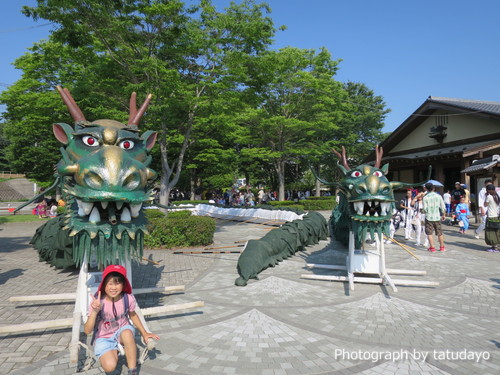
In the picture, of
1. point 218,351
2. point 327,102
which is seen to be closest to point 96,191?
point 218,351

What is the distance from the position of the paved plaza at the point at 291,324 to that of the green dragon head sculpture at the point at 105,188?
132 centimetres

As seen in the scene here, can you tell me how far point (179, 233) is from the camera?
36.0 ft

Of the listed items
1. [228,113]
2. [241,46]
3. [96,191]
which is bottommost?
[96,191]

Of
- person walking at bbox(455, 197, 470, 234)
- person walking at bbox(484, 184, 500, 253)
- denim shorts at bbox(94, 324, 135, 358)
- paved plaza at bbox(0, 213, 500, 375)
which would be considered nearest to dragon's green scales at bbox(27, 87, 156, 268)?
denim shorts at bbox(94, 324, 135, 358)

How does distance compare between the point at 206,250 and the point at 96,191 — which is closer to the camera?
the point at 96,191

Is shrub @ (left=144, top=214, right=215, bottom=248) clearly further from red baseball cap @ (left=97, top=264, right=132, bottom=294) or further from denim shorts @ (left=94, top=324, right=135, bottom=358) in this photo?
denim shorts @ (left=94, top=324, right=135, bottom=358)

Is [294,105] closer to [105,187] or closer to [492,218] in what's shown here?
[492,218]

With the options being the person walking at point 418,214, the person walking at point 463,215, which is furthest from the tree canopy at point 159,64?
the person walking at point 463,215

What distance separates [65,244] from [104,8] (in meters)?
7.41

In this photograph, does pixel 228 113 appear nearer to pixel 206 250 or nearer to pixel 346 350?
pixel 206 250

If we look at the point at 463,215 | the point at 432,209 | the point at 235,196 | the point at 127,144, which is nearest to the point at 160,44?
the point at 127,144

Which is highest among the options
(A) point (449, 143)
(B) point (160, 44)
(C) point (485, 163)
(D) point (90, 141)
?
(B) point (160, 44)

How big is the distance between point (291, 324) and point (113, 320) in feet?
8.28

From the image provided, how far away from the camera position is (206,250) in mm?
10234
